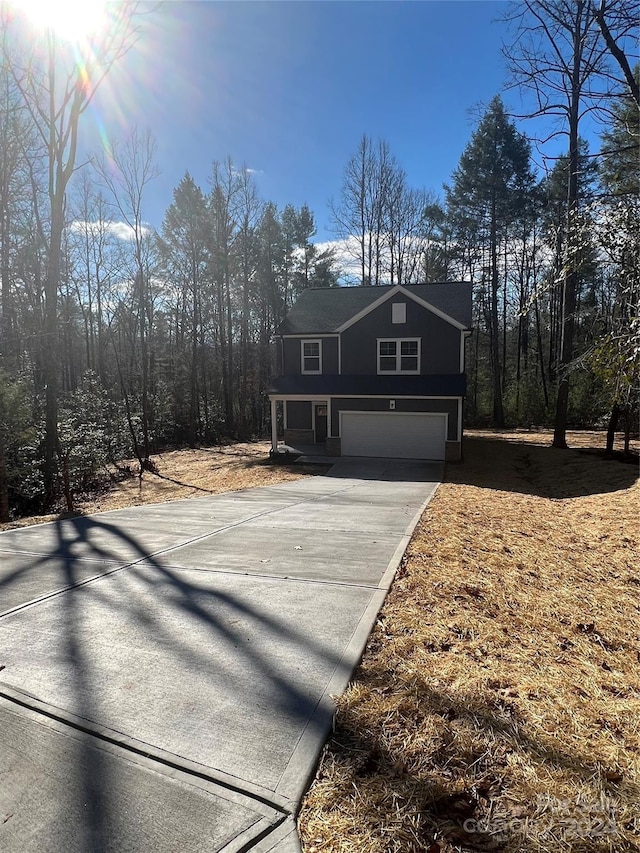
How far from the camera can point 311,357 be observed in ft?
62.8

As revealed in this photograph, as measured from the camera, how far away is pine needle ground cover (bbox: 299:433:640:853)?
1.89 meters

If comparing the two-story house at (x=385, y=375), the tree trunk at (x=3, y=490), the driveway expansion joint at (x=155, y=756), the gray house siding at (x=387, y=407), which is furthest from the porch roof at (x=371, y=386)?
the driveway expansion joint at (x=155, y=756)

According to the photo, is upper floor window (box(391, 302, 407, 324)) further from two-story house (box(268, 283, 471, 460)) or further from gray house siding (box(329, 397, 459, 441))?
gray house siding (box(329, 397, 459, 441))

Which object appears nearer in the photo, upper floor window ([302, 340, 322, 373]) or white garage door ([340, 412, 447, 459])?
white garage door ([340, 412, 447, 459])

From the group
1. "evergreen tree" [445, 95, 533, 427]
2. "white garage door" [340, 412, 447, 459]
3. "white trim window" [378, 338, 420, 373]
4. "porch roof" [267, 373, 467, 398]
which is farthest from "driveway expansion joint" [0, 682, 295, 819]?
"evergreen tree" [445, 95, 533, 427]

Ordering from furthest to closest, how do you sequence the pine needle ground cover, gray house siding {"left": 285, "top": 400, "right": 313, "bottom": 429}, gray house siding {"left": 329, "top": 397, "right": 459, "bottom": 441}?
gray house siding {"left": 285, "top": 400, "right": 313, "bottom": 429}
gray house siding {"left": 329, "top": 397, "right": 459, "bottom": 441}
the pine needle ground cover

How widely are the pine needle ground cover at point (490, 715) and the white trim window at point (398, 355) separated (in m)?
12.8

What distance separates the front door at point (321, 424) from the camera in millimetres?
19328

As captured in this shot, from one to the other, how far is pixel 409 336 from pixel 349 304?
4011 mm

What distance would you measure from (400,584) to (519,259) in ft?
107

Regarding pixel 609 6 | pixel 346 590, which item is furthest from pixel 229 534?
pixel 609 6

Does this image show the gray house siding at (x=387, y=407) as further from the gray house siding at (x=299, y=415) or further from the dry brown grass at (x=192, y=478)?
the dry brown grass at (x=192, y=478)

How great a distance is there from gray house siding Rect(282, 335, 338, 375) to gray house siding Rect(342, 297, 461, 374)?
0.58m

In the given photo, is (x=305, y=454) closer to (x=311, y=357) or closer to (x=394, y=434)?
(x=394, y=434)
